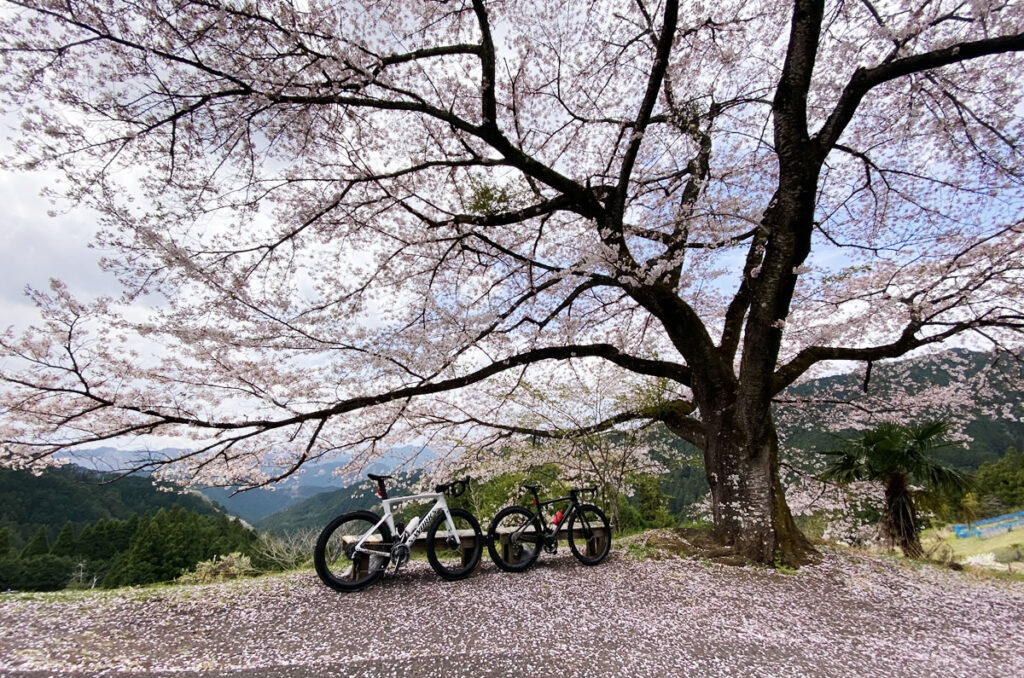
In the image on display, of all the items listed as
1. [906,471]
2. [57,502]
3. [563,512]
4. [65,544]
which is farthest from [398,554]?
[57,502]

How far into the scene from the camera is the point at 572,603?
3.76 m

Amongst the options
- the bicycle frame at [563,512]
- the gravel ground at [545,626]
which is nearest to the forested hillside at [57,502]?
the gravel ground at [545,626]

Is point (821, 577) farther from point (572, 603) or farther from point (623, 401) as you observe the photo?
point (623, 401)

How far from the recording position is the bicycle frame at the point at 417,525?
430cm

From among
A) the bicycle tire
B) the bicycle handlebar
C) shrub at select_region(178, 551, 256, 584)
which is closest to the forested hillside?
shrub at select_region(178, 551, 256, 584)

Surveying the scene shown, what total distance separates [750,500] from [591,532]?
187 centimetres

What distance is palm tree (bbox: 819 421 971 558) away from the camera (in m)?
7.78

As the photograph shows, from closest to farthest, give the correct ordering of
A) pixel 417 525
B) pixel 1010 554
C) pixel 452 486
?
pixel 417 525, pixel 452 486, pixel 1010 554

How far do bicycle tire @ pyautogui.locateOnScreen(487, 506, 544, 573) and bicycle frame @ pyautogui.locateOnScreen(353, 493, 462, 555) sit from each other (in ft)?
1.48

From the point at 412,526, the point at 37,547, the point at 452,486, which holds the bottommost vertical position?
the point at 37,547

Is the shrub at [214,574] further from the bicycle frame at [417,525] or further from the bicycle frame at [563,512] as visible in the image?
the bicycle frame at [563,512]

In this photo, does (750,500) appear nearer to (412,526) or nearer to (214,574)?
(412,526)

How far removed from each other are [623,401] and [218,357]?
667 centimetres

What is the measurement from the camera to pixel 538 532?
500 centimetres
